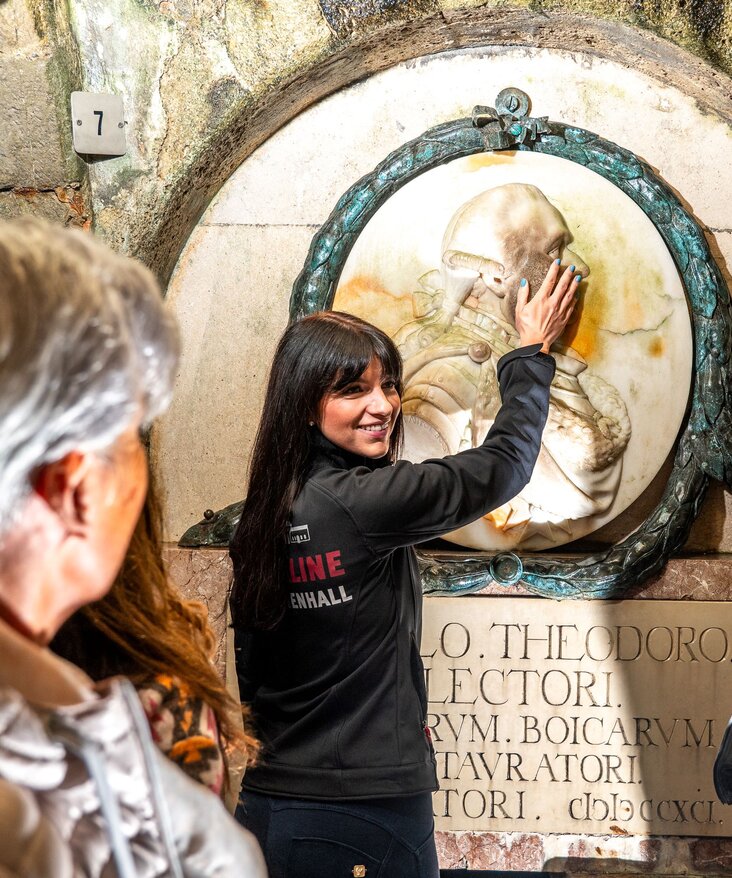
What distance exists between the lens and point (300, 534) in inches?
60.2

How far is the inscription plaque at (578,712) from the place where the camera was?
2.57m

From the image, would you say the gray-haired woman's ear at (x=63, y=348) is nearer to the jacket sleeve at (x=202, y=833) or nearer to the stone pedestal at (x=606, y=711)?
the jacket sleeve at (x=202, y=833)

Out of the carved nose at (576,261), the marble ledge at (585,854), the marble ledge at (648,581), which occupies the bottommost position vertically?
the marble ledge at (585,854)

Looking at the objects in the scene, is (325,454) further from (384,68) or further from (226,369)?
(384,68)

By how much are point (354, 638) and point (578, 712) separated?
50.6 inches

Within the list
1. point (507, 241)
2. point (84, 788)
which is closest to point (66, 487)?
point (84, 788)

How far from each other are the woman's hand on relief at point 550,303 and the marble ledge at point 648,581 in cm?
67

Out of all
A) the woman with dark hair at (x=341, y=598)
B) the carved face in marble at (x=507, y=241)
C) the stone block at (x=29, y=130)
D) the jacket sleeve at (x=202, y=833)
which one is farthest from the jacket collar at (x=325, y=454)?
the stone block at (x=29, y=130)

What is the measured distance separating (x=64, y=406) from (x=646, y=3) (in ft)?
7.71

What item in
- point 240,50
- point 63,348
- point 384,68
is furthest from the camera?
point 384,68

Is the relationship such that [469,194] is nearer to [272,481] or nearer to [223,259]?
[223,259]

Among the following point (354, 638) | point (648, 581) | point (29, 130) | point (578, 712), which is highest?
point (29, 130)

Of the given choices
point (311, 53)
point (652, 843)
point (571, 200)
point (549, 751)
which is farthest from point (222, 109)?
point (652, 843)

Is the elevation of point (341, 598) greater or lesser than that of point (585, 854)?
greater
